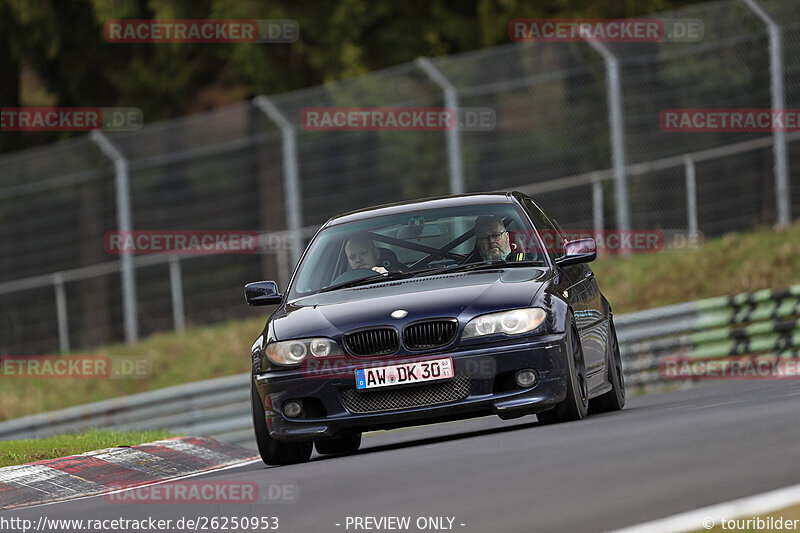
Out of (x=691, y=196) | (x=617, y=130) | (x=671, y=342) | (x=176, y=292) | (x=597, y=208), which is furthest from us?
(x=176, y=292)

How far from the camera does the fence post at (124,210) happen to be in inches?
843

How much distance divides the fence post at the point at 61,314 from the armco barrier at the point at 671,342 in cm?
624

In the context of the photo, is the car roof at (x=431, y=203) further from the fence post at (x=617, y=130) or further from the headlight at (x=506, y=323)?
the fence post at (x=617, y=130)

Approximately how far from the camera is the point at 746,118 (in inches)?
813

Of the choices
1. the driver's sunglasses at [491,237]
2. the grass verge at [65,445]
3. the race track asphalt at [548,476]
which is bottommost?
the grass verge at [65,445]

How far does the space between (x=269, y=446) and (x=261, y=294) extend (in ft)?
4.08

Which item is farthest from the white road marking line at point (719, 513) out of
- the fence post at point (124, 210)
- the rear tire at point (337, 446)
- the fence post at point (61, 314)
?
the fence post at point (61, 314)

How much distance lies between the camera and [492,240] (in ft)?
35.3

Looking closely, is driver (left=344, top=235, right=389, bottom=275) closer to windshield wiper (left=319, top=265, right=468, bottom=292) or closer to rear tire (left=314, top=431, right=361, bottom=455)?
windshield wiper (left=319, top=265, right=468, bottom=292)

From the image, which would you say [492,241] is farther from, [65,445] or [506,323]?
[65,445]

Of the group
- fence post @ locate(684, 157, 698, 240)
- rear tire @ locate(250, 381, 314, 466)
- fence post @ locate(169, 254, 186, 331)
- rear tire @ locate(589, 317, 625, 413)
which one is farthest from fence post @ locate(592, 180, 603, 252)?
rear tire @ locate(250, 381, 314, 466)

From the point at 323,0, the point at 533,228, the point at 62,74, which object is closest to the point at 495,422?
the point at 533,228

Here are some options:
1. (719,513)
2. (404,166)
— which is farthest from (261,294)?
(404,166)

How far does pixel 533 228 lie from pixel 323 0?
18328 millimetres
